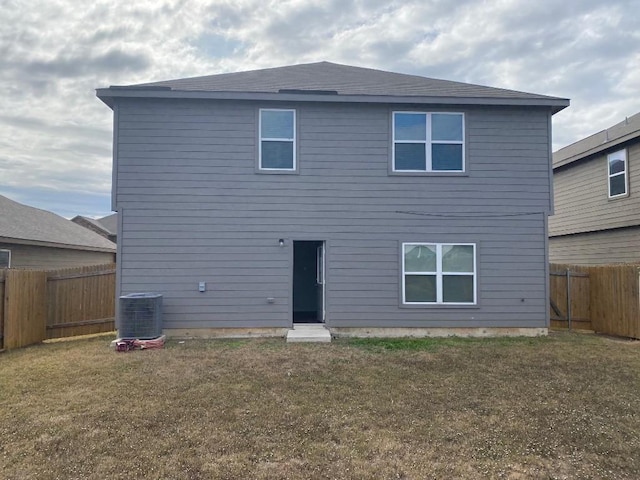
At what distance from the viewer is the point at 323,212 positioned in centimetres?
860

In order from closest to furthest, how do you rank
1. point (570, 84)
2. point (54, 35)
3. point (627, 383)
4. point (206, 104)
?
point (627, 383) < point (206, 104) < point (54, 35) < point (570, 84)

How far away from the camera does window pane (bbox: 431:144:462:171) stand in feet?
28.8

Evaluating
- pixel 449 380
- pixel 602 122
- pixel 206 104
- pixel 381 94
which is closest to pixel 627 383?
pixel 449 380

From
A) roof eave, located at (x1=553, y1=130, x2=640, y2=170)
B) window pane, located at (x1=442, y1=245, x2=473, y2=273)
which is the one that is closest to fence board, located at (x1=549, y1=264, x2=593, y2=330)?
window pane, located at (x1=442, y1=245, x2=473, y2=273)

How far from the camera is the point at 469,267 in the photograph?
8688 millimetres

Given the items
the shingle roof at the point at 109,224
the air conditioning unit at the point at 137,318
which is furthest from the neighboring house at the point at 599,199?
the shingle roof at the point at 109,224

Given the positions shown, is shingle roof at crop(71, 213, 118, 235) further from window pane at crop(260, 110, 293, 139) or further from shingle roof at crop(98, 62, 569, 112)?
window pane at crop(260, 110, 293, 139)

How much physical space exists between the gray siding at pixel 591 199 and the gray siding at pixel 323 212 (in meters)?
4.69

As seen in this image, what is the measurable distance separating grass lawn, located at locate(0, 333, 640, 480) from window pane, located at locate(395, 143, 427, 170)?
4001mm

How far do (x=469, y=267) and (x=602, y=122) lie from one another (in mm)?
15122

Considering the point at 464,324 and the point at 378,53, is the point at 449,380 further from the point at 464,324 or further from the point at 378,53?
the point at 378,53

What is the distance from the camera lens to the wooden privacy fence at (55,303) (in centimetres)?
783

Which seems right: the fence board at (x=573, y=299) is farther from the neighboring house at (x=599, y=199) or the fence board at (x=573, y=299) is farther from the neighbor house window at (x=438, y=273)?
the neighbor house window at (x=438, y=273)

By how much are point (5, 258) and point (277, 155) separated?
32.6ft
